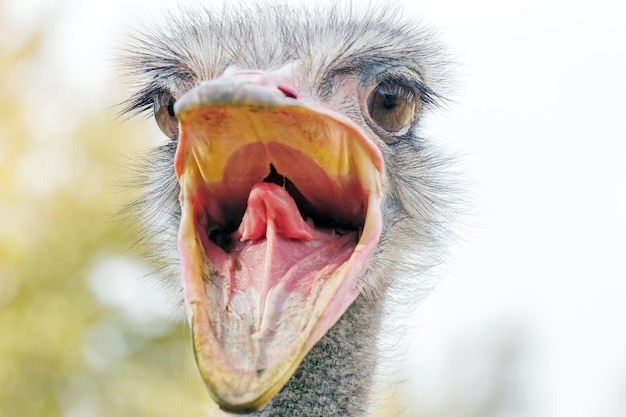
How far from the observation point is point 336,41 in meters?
1.93

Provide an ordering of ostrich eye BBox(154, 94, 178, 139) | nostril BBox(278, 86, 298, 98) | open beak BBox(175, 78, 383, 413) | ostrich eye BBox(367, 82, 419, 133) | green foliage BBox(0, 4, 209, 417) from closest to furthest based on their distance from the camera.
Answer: open beak BBox(175, 78, 383, 413) < nostril BBox(278, 86, 298, 98) < ostrich eye BBox(367, 82, 419, 133) < ostrich eye BBox(154, 94, 178, 139) < green foliage BBox(0, 4, 209, 417)

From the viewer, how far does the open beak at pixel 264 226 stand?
4.30 ft

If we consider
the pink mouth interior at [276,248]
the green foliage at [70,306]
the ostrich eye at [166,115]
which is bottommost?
the green foliage at [70,306]

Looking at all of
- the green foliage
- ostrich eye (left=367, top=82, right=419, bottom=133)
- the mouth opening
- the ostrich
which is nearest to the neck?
the ostrich

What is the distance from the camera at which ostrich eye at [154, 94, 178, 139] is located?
201cm

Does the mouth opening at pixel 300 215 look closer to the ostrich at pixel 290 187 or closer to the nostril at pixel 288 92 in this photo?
the ostrich at pixel 290 187

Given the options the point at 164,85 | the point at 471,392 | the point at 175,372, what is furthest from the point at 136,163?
the point at 471,392

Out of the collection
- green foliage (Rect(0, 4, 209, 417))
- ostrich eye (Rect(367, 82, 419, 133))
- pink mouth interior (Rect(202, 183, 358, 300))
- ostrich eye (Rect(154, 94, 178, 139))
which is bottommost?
green foliage (Rect(0, 4, 209, 417))

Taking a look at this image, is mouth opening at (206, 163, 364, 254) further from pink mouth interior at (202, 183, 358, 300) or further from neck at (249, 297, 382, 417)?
neck at (249, 297, 382, 417)

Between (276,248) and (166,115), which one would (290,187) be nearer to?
(276,248)

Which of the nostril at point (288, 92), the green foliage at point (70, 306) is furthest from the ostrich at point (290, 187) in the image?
the green foliage at point (70, 306)

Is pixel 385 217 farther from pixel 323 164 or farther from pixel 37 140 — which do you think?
pixel 37 140

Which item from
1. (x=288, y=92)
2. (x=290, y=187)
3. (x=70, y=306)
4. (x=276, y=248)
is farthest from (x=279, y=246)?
(x=70, y=306)

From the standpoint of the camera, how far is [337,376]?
1791mm
